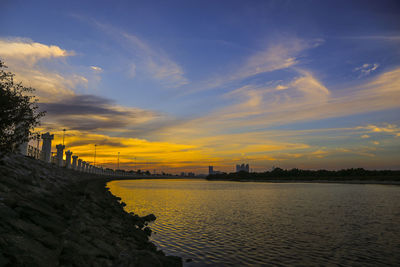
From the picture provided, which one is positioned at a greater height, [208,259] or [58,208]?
[58,208]

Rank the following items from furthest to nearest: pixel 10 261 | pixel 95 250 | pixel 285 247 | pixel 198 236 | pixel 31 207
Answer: pixel 198 236
pixel 285 247
pixel 31 207
pixel 95 250
pixel 10 261

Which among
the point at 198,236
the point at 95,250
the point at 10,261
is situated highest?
the point at 10,261

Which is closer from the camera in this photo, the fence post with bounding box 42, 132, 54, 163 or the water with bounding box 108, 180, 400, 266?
the water with bounding box 108, 180, 400, 266

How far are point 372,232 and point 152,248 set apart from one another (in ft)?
53.7

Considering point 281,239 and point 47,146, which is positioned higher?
point 47,146

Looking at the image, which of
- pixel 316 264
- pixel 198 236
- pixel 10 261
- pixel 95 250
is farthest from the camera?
pixel 198 236

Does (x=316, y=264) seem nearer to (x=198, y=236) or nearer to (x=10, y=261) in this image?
(x=198, y=236)

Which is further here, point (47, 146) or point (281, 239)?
point (47, 146)

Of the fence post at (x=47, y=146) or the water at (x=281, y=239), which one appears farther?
the fence post at (x=47, y=146)

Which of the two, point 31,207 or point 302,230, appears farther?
point 302,230

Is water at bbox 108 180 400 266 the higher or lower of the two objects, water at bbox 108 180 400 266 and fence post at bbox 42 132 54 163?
the lower

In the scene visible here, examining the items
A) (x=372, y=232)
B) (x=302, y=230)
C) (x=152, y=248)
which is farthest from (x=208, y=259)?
(x=372, y=232)

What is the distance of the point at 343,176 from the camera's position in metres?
172

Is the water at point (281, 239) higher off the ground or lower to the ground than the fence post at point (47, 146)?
lower
